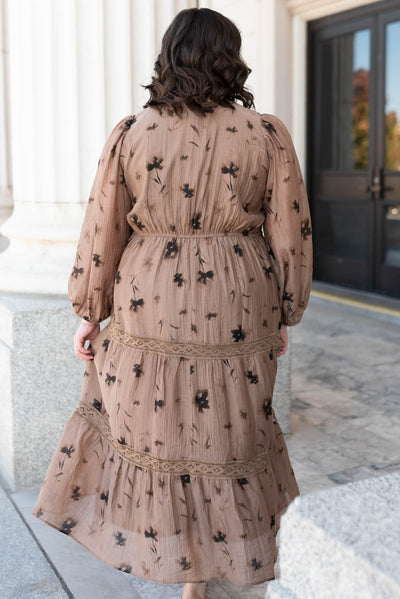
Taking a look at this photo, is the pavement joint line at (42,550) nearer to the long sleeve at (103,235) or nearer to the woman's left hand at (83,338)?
the woman's left hand at (83,338)

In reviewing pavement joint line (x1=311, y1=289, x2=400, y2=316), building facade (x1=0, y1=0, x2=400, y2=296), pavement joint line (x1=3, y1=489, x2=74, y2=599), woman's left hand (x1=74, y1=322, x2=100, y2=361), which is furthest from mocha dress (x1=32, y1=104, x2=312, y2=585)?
pavement joint line (x1=311, y1=289, x2=400, y2=316)

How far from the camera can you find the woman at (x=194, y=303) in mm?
2062

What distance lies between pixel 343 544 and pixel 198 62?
1.40m

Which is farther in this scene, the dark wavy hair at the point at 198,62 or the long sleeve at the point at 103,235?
the long sleeve at the point at 103,235

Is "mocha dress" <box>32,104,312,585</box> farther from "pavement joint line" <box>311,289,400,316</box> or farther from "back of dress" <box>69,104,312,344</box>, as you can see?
"pavement joint line" <box>311,289,400,316</box>

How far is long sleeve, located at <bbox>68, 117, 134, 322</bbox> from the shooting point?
2162mm

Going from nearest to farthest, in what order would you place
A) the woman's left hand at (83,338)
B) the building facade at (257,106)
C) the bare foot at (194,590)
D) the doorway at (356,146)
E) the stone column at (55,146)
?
the bare foot at (194,590) → the woman's left hand at (83,338) → the stone column at (55,146) → the building facade at (257,106) → the doorway at (356,146)

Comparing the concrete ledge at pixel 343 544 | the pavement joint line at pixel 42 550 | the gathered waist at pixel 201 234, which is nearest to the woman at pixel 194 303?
the gathered waist at pixel 201 234

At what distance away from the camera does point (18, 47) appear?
3451 mm

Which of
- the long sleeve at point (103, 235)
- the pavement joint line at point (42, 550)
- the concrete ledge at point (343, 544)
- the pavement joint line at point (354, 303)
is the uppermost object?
the long sleeve at point (103, 235)

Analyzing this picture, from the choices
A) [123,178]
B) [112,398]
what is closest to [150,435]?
[112,398]

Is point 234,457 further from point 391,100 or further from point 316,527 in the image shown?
point 391,100

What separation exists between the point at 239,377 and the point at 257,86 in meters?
6.21

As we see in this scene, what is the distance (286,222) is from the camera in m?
2.20
